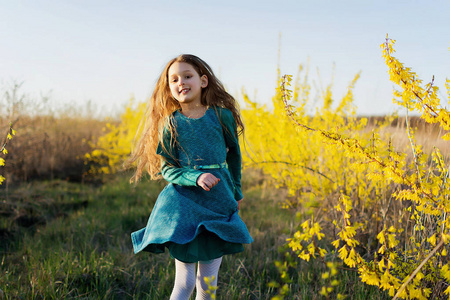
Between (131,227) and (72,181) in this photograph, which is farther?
(72,181)

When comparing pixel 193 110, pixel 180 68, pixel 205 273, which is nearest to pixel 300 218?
pixel 205 273

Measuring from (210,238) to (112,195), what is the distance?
12.8 feet

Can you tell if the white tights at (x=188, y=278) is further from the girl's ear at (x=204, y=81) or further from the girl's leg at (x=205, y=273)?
the girl's ear at (x=204, y=81)

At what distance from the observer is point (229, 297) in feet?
7.43

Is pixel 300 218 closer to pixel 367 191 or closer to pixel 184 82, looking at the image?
pixel 184 82

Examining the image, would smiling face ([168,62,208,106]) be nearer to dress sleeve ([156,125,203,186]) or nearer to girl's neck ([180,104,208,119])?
girl's neck ([180,104,208,119])

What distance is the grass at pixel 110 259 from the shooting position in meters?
2.33

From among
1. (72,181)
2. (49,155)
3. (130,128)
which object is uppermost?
(130,128)

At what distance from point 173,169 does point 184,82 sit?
1.51ft

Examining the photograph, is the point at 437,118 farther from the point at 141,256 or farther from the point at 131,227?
the point at 131,227

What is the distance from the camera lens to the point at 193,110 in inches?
77.8

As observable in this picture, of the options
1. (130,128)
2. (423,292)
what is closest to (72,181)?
(130,128)

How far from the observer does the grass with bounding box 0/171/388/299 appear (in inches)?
91.8

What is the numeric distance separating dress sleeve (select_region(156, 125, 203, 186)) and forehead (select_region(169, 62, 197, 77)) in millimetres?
320
